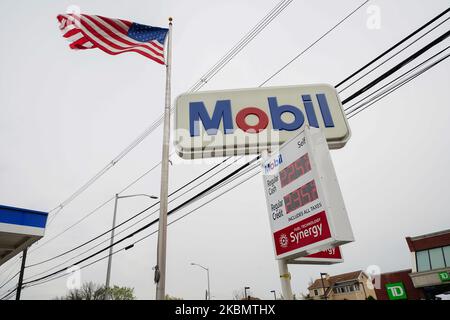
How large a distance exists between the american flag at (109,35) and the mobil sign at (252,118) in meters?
3.60

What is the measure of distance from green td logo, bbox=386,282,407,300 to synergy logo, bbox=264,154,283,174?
3167cm

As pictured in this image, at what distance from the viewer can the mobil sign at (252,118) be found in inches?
203

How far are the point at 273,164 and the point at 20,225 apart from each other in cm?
820

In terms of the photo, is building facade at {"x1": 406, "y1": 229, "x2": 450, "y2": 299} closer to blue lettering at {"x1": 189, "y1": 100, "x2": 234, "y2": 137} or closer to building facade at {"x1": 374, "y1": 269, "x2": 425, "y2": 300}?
building facade at {"x1": 374, "y1": 269, "x2": 425, "y2": 300}

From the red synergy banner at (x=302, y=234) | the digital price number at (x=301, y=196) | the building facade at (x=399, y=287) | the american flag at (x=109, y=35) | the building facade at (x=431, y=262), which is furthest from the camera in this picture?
the building facade at (x=399, y=287)

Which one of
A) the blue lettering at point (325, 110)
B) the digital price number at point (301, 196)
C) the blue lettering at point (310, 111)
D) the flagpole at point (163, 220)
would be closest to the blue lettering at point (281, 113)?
the blue lettering at point (310, 111)

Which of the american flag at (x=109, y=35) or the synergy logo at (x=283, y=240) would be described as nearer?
the synergy logo at (x=283, y=240)

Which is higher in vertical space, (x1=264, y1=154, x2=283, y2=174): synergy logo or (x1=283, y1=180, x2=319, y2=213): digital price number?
(x1=264, y1=154, x2=283, y2=174): synergy logo

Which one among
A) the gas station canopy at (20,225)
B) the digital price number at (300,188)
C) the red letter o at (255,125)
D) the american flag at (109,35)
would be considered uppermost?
the american flag at (109,35)

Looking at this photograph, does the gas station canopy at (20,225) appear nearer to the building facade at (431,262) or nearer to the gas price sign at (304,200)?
the gas price sign at (304,200)

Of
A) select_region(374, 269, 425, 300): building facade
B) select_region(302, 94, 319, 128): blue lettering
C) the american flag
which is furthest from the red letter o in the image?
select_region(374, 269, 425, 300): building facade

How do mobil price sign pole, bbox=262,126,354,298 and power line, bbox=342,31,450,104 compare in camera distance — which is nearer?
mobil price sign pole, bbox=262,126,354,298

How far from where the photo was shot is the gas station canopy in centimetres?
816
